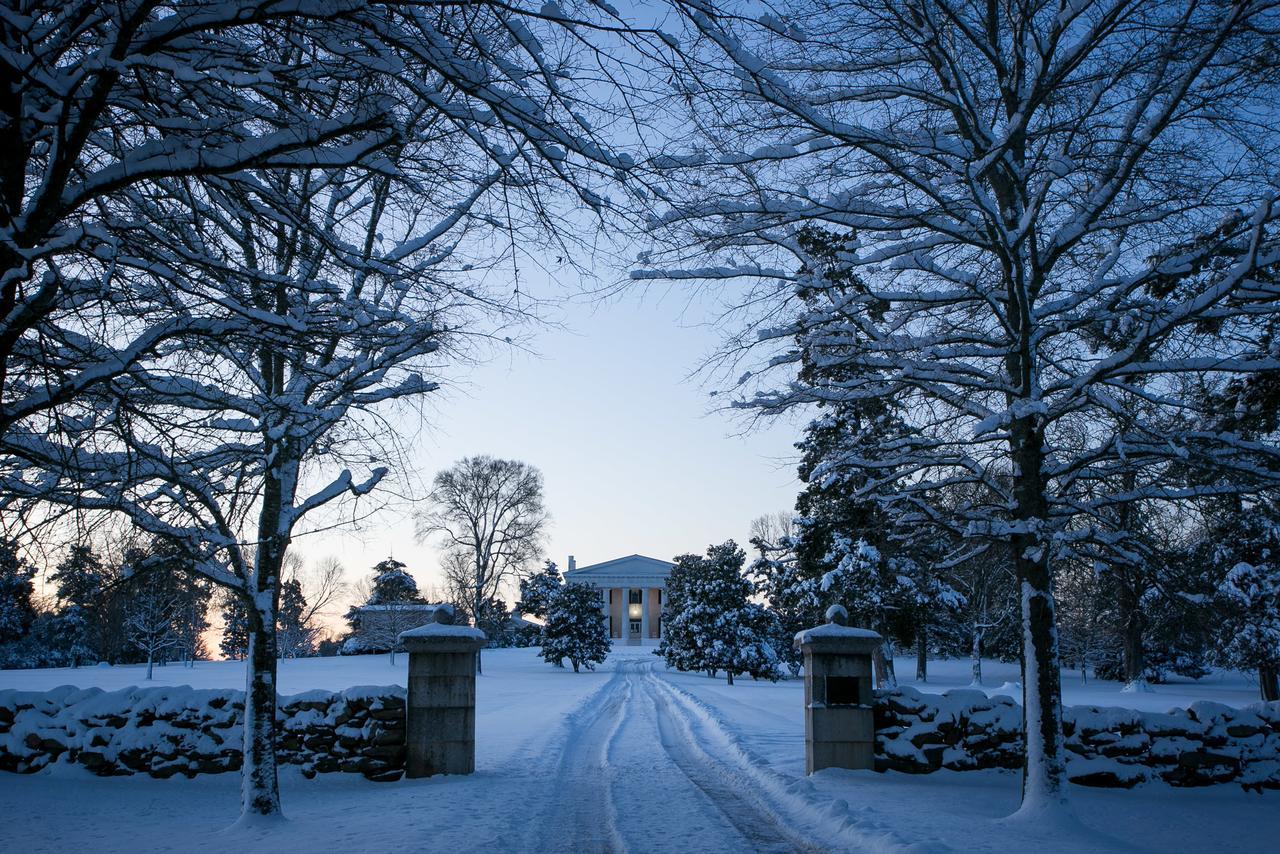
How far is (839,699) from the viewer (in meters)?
9.81

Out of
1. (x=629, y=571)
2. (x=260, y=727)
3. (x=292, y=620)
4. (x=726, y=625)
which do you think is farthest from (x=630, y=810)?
(x=629, y=571)

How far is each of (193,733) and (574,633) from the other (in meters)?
35.3

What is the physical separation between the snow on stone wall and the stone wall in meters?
6.10

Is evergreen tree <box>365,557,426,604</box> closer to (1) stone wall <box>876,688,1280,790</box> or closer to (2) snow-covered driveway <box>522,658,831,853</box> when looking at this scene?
(2) snow-covered driveway <box>522,658,831,853</box>

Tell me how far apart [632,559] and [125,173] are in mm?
86643

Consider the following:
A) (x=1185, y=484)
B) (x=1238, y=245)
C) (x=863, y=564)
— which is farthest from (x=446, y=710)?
(x=863, y=564)

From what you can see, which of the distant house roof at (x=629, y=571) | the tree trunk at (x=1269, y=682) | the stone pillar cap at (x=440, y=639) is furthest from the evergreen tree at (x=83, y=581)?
the distant house roof at (x=629, y=571)

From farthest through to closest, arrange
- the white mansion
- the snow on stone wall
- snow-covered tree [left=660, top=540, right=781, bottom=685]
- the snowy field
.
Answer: the white mansion → snow-covered tree [left=660, top=540, right=781, bottom=685] → the snow on stone wall → the snowy field

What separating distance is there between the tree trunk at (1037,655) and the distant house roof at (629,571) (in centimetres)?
8110

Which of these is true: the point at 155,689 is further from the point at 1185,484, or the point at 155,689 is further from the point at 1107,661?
the point at 1107,661

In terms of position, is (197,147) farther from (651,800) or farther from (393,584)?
(393,584)

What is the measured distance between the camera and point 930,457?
27.0 ft

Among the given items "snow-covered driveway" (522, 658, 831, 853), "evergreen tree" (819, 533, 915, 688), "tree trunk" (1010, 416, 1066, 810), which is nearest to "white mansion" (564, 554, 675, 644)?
"evergreen tree" (819, 533, 915, 688)

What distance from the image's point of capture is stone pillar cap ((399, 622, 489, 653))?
9.86 m
